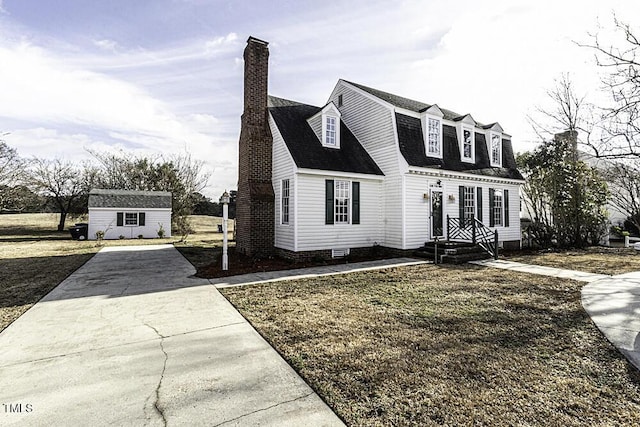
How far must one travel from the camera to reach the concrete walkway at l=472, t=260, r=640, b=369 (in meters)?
4.11

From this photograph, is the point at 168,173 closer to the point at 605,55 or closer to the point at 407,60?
the point at 407,60

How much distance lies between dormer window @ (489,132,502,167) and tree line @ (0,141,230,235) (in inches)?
925

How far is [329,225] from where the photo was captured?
38.7 ft

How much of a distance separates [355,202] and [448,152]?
5.42 m

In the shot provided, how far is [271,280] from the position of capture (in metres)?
8.17

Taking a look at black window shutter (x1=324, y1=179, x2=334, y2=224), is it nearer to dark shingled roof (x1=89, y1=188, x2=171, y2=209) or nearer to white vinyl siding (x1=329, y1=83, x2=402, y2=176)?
white vinyl siding (x1=329, y1=83, x2=402, y2=176)

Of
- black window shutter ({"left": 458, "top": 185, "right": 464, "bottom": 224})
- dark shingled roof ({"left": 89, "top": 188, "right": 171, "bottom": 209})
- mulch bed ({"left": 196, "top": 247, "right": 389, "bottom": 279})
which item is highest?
dark shingled roof ({"left": 89, "top": 188, "right": 171, "bottom": 209})

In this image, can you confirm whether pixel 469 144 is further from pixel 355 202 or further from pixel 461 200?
pixel 355 202

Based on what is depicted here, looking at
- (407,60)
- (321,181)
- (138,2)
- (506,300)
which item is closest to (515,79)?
(407,60)

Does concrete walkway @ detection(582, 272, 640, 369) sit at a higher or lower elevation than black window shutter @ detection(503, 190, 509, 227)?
lower

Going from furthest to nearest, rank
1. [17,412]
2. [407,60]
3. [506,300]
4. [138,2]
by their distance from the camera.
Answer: [407,60], [138,2], [506,300], [17,412]

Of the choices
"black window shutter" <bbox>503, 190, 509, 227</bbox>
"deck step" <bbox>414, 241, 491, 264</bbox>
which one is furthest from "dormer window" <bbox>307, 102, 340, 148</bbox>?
"black window shutter" <bbox>503, 190, 509, 227</bbox>

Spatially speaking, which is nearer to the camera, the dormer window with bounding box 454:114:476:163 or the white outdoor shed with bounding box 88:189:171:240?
the dormer window with bounding box 454:114:476:163

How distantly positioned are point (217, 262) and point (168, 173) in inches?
863
